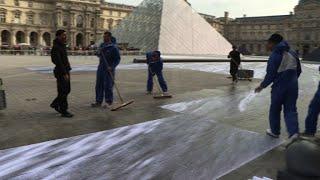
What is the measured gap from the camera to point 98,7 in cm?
9906

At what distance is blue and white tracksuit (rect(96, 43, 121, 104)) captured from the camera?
8.48 m

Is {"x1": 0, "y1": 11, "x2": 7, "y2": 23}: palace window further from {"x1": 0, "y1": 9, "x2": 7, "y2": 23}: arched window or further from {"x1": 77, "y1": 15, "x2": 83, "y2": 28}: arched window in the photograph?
{"x1": 77, "y1": 15, "x2": 83, "y2": 28}: arched window

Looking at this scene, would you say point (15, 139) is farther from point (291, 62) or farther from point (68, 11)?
point (68, 11)

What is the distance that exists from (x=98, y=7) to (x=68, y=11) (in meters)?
9.68

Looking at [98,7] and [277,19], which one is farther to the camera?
[277,19]

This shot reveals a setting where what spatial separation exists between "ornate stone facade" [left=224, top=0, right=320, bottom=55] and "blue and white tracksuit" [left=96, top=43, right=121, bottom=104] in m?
99.2

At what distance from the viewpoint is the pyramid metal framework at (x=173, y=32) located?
35750mm

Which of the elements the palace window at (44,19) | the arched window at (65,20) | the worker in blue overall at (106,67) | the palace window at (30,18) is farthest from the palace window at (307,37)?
the worker in blue overall at (106,67)

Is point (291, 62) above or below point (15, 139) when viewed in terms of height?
above

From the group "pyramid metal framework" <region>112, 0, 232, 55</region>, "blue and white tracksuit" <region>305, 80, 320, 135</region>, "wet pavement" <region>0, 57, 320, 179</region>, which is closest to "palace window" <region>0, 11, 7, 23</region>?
"pyramid metal framework" <region>112, 0, 232, 55</region>

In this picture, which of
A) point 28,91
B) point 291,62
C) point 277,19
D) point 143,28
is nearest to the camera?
point 291,62

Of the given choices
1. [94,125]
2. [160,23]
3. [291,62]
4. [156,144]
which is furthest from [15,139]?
[160,23]

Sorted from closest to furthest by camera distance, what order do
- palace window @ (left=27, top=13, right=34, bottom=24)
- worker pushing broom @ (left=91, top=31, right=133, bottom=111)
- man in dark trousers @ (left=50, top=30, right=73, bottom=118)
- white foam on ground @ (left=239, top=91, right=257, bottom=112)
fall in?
man in dark trousers @ (left=50, top=30, right=73, bottom=118) → worker pushing broom @ (left=91, top=31, right=133, bottom=111) → white foam on ground @ (left=239, top=91, right=257, bottom=112) → palace window @ (left=27, top=13, right=34, bottom=24)

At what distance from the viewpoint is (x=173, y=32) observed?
1428 inches
